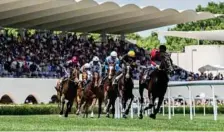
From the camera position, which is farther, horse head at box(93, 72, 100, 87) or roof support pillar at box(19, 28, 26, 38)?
roof support pillar at box(19, 28, 26, 38)

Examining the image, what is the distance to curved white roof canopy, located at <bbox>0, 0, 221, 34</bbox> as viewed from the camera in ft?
133

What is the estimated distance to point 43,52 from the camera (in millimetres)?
42781

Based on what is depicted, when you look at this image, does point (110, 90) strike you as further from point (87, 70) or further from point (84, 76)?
point (87, 70)

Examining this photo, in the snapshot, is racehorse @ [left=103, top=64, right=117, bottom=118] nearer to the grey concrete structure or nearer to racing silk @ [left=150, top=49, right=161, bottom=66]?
racing silk @ [left=150, top=49, right=161, bottom=66]

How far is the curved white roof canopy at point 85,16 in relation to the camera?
133ft

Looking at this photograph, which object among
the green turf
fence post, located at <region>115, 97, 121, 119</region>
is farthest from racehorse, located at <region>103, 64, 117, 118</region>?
the green turf

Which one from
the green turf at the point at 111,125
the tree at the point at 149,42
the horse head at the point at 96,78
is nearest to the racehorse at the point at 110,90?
the horse head at the point at 96,78

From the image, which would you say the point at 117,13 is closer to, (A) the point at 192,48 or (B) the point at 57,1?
(B) the point at 57,1

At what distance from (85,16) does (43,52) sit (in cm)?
368

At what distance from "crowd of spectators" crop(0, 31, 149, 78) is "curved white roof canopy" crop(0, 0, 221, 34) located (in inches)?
35.5

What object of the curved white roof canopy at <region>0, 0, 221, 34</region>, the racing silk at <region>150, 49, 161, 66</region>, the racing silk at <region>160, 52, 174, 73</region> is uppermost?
the curved white roof canopy at <region>0, 0, 221, 34</region>

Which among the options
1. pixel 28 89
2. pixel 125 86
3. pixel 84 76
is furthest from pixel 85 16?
pixel 125 86

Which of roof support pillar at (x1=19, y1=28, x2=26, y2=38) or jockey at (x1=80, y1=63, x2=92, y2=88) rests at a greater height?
roof support pillar at (x1=19, y1=28, x2=26, y2=38)

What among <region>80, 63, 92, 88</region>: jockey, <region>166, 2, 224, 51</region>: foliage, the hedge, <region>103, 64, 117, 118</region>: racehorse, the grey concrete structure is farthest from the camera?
<region>166, 2, 224, 51</region>: foliage
